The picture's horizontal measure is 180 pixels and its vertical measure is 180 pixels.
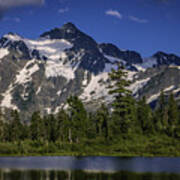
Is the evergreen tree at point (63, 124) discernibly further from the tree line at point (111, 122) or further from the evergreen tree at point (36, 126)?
the evergreen tree at point (36, 126)

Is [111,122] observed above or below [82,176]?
above

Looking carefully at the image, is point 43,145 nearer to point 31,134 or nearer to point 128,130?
point 128,130

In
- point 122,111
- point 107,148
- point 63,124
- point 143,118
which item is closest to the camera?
point 107,148

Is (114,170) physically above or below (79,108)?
below

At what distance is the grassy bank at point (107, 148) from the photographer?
8056cm

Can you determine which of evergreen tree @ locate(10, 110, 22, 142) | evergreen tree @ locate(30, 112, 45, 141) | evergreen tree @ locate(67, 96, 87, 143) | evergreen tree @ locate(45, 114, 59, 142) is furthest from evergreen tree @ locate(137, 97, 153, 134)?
evergreen tree @ locate(10, 110, 22, 142)

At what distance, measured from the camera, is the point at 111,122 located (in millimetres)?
120062

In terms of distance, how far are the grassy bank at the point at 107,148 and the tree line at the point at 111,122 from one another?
9.53 feet

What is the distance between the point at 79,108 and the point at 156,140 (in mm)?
36243

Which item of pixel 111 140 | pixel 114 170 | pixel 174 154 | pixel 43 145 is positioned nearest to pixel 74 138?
pixel 43 145

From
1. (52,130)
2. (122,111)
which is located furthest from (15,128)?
(122,111)

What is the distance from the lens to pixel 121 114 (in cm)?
9744

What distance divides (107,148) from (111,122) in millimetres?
33273

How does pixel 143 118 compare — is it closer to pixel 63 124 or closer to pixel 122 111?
pixel 63 124
